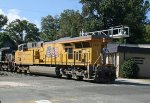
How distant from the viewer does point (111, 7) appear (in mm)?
68812

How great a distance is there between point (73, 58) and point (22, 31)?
Answer: 9947cm

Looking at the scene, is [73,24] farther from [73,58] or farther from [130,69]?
[73,58]

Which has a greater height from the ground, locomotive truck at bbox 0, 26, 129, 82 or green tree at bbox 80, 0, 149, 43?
green tree at bbox 80, 0, 149, 43

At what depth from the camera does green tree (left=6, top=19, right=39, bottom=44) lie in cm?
12562

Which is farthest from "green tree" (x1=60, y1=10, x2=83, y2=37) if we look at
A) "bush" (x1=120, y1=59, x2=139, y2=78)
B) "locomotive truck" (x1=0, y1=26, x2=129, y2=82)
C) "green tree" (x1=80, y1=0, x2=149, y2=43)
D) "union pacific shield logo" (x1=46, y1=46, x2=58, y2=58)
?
"union pacific shield logo" (x1=46, y1=46, x2=58, y2=58)

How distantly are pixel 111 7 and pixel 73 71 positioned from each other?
39.7m

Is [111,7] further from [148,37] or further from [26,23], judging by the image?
[26,23]

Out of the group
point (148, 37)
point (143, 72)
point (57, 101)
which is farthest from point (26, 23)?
point (57, 101)

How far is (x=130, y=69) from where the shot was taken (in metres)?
37.5

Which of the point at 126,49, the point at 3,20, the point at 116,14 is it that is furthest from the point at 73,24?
the point at 3,20

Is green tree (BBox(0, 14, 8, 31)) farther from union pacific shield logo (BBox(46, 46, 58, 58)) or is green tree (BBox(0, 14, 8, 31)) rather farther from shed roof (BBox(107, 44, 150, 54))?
union pacific shield logo (BBox(46, 46, 58, 58))

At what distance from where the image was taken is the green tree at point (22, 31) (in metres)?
126

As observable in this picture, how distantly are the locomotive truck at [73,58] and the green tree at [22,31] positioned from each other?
85.1 m

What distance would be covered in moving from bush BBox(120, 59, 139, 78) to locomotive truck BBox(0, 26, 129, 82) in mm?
4568
